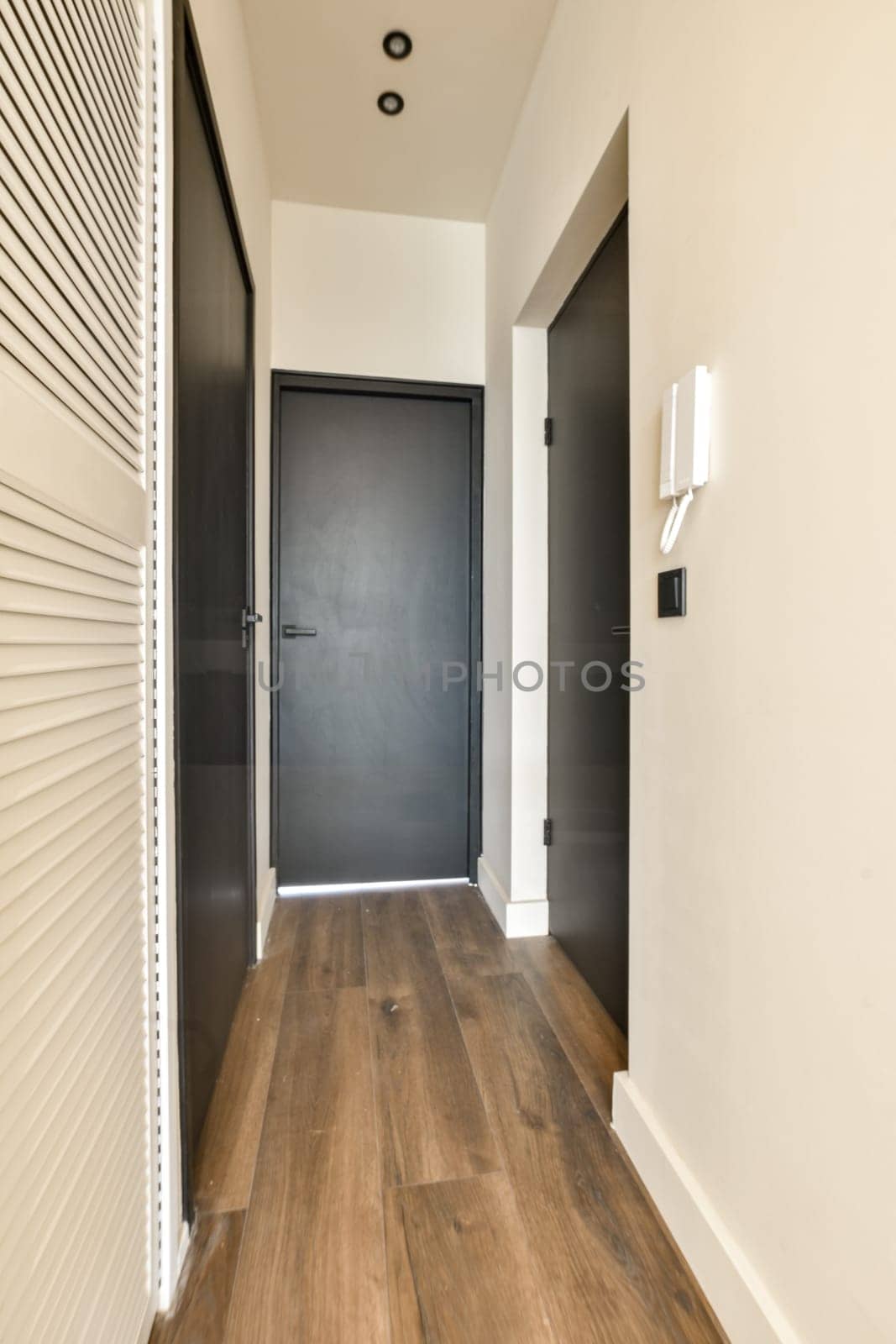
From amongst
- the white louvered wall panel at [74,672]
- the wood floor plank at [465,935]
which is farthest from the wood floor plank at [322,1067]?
the white louvered wall panel at [74,672]

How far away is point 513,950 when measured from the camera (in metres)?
2.03

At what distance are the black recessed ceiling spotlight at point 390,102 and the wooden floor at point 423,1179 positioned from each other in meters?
2.69

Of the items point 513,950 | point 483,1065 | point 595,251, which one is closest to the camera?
point 483,1065

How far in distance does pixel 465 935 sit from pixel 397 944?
0.24 m

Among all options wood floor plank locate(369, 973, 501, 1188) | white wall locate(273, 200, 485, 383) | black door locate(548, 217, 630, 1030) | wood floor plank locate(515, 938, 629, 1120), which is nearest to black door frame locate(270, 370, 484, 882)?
white wall locate(273, 200, 485, 383)

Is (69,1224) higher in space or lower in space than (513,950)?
higher

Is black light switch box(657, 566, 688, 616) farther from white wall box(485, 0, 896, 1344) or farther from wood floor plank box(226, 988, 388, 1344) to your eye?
wood floor plank box(226, 988, 388, 1344)

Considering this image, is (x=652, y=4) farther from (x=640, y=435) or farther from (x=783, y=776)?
(x=783, y=776)

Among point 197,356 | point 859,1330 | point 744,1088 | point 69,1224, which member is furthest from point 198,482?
point 859,1330

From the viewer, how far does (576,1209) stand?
1.10 metres

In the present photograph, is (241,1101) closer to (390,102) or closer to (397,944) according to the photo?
(397,944)

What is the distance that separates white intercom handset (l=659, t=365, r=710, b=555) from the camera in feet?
3.26

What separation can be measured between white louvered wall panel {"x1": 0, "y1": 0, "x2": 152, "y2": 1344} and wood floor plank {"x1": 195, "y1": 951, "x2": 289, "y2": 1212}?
0.89 ft

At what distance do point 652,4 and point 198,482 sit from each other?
1.24m
